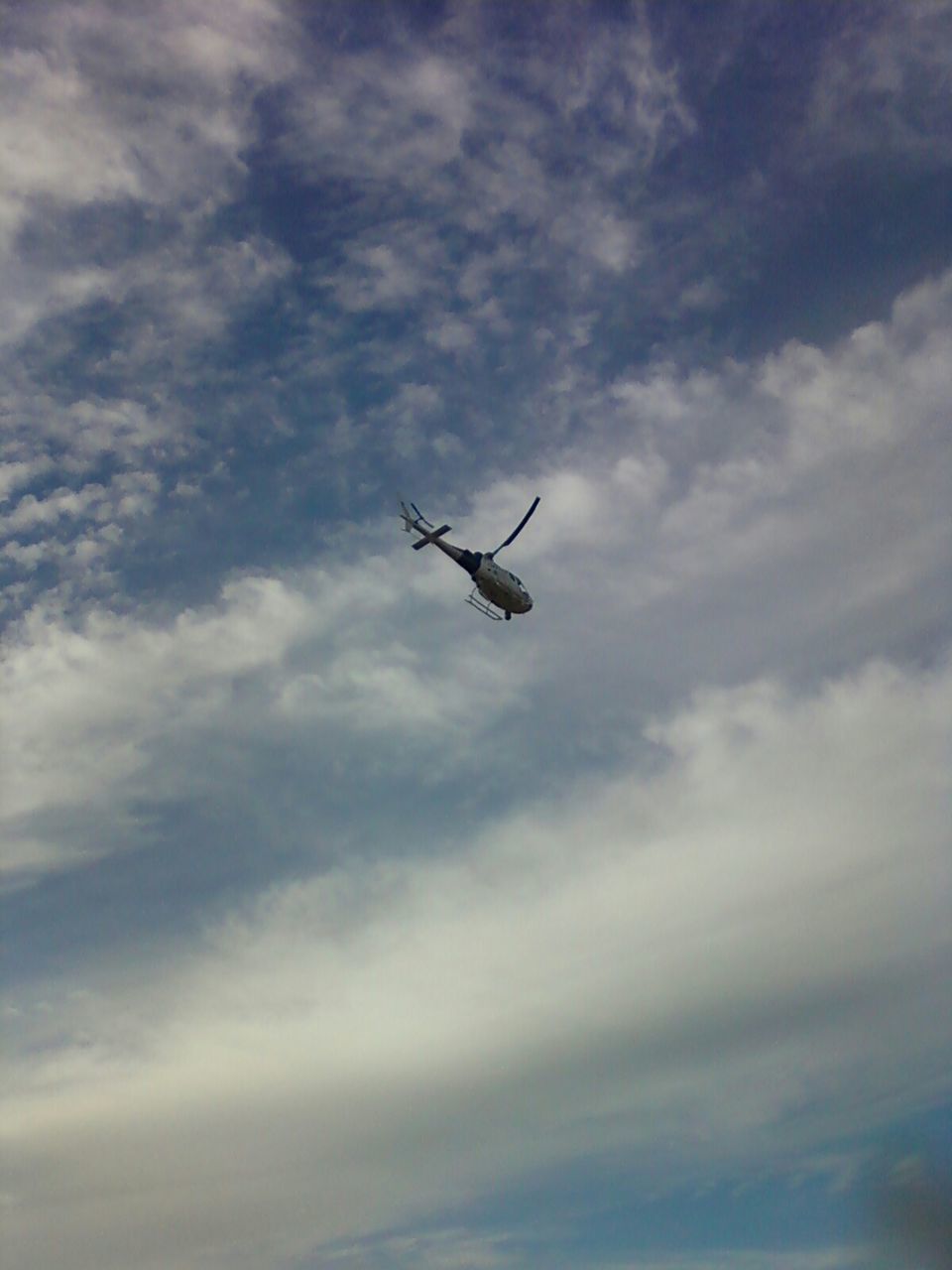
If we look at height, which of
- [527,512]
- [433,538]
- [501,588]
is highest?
[527,512]

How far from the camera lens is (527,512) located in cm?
17775

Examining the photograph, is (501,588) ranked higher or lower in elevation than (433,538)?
lower

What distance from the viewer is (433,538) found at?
160 m

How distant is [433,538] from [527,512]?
24.7 meters

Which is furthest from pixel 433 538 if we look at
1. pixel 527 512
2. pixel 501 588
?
pixel 527 512

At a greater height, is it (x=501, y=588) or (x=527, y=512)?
(x=527, y=512)

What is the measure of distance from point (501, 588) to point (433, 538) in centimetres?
1374

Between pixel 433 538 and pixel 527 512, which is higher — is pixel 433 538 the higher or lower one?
the lower one

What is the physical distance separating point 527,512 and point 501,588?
25140mm

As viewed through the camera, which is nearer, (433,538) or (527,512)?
(433,538)

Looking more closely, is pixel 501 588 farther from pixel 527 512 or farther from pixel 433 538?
pixel 527 512

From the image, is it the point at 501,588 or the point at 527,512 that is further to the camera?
the point at 527,512
